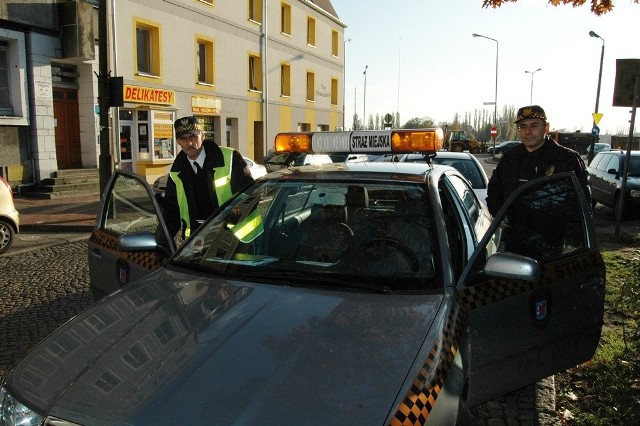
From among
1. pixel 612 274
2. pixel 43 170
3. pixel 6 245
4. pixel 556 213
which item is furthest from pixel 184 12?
pixel 556 213

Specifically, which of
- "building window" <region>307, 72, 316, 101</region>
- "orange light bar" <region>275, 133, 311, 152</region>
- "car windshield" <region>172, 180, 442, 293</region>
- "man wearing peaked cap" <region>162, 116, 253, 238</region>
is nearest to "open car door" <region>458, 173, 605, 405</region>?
"car windshield" <region>172, 180, 442, 293</region>

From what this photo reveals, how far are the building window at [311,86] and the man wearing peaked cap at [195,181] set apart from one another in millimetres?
28259

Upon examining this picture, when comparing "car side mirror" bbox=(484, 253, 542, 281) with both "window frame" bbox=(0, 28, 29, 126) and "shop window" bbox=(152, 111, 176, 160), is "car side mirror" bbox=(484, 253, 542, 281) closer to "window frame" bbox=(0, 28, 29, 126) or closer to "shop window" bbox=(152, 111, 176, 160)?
"window frame" bbox=(0, 28, 29, 126)

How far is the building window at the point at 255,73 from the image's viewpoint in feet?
85.6

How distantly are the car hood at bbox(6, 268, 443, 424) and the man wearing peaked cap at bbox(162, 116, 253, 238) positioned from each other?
70.3 inches

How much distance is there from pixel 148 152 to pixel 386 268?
56.4 feet

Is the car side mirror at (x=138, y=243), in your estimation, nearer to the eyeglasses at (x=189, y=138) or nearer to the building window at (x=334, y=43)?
the eyeglasses at (x=189, y=138)

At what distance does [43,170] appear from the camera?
1492cm

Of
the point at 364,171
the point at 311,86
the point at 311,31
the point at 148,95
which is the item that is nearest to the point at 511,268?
the point at 364,171

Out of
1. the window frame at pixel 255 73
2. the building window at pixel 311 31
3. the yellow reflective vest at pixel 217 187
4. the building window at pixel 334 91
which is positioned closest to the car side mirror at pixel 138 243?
the yellow reflective vest at pixel 217 187

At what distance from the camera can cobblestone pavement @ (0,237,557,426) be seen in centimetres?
352

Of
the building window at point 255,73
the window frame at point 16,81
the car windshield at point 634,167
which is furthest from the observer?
the building window at point 255,73

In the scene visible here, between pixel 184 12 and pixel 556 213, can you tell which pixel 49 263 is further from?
pixel 184 12

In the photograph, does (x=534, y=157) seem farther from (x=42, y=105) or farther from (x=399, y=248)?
(x=42, y=105)
